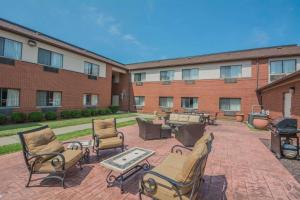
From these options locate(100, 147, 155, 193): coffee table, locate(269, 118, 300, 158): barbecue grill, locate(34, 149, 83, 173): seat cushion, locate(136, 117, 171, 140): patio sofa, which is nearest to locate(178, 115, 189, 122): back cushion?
locate(136, 117, 171, 140): patio sofa

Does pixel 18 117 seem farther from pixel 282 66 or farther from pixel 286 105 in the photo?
pixel 282 66

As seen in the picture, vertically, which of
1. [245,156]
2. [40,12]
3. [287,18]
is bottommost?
[245,156]

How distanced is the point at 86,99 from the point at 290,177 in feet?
62.7

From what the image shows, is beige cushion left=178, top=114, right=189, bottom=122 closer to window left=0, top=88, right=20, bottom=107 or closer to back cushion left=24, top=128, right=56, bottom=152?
back cushion left=24, top=128, right=56, bottom=152

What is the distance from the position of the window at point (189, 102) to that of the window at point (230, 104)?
306 cm

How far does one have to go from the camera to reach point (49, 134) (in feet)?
15.1

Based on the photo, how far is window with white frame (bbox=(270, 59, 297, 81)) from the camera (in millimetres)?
15623

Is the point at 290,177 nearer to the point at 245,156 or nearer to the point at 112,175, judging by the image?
the point at 245,156

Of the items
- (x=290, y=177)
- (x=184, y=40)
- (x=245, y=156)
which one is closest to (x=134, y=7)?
(x=184, y=40)

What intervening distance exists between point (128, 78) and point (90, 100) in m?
8.03

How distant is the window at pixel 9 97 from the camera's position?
1205 centimetres

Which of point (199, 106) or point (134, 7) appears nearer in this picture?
point (134, 7)

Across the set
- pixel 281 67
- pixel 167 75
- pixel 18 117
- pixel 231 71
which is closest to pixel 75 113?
pixel 18 117

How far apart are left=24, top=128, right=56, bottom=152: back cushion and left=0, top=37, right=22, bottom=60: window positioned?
11.4 metres
